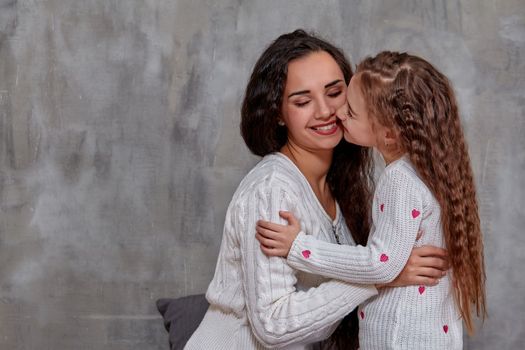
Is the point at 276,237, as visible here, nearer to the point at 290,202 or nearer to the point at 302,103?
the point at 290,202

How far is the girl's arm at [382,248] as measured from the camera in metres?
2.12

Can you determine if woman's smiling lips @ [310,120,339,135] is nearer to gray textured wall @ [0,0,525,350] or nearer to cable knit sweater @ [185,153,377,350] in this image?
cable knit sweater @ [185,153,377,350]

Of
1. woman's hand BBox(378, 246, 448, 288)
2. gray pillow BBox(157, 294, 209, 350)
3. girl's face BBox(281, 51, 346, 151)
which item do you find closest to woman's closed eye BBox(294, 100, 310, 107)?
girl's face BBox(281, 51, 346, 151)

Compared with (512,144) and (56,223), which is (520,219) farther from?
(56,223)

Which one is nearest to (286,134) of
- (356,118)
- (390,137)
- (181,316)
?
(356,118)

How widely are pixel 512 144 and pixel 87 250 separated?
1985 mm

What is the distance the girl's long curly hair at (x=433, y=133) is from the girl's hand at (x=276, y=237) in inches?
14.7

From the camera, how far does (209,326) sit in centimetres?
246

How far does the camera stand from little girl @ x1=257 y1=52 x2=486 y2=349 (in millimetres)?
2133

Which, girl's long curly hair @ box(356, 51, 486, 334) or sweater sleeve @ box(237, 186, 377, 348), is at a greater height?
girl's long curly hair @ box(356, 51, 486, 334)

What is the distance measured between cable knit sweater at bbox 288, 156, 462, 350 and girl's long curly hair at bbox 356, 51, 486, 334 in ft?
0.13

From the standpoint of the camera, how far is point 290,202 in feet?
7.47

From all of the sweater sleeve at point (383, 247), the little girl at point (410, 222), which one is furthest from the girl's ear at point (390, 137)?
the sweater sleeve at point (383, 247)

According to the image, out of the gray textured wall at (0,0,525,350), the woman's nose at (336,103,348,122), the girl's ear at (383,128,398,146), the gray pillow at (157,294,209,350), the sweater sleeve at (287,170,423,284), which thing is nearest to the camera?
the sweater sleeve at (287,170,423,284)
